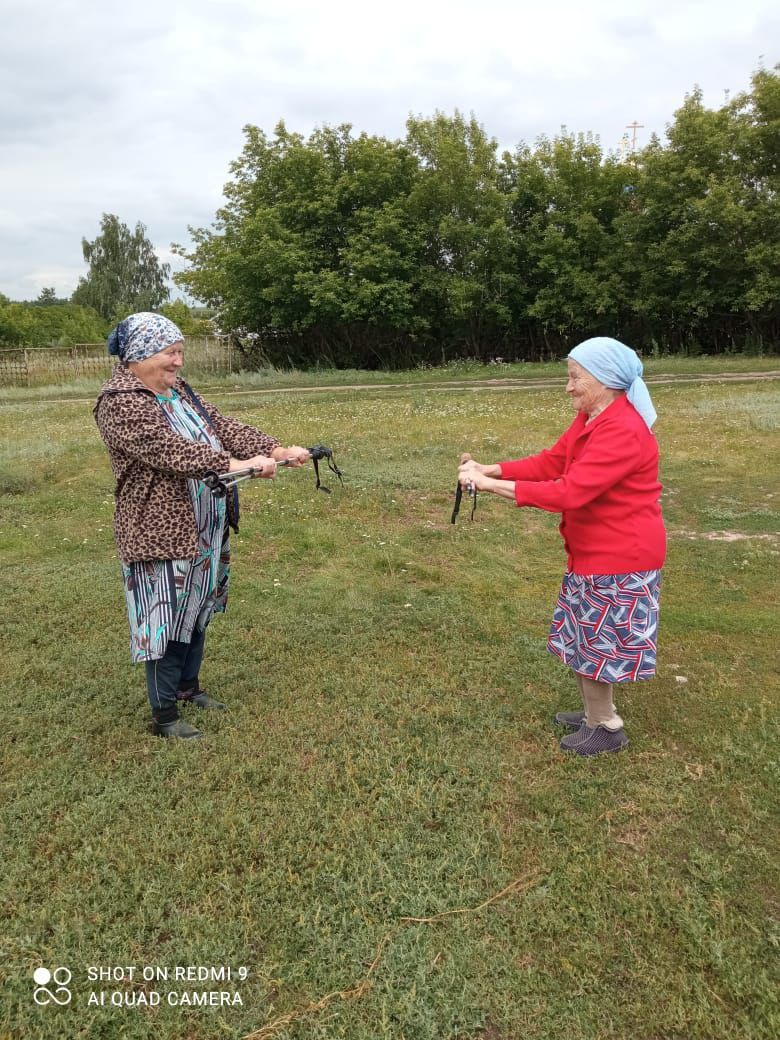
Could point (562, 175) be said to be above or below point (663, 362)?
above

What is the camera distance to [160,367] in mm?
3668

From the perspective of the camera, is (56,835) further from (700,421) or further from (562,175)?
(562,175)

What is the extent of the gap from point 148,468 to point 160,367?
1.66 feet

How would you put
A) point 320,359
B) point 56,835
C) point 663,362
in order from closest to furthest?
point 56,835 → point 663,362 → point 320,359

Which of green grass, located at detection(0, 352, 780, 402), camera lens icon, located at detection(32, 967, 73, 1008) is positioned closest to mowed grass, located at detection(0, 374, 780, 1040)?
camera lens icon, located at detection(32, 967, 73, 1008)

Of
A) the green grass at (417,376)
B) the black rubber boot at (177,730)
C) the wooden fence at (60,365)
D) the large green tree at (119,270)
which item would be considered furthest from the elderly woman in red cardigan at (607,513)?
the large green tree at (119,270)

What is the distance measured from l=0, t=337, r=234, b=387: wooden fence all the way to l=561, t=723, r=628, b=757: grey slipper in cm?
2875

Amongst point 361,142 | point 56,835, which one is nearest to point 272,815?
point 56,835

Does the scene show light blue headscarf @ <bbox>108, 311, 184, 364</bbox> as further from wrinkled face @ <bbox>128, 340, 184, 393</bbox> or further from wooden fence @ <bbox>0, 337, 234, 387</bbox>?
wooden fence @ <bbox>0, 337, 234, 387</bbox>

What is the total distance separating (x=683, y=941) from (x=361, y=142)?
1346 inches

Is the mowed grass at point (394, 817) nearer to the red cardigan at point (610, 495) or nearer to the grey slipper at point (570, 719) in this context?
the grey slipper at point (570, 719)

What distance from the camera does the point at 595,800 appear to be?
3479 millimetres

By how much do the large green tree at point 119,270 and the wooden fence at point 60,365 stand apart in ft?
155

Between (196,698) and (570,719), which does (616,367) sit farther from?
(196,698)
